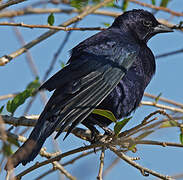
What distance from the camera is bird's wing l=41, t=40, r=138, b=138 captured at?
3.46 m

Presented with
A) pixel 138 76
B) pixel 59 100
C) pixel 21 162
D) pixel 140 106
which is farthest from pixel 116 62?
pixel 21 162

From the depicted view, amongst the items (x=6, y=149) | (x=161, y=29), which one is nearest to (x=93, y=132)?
(x=161, y=29)

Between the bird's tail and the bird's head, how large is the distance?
211 centimetres

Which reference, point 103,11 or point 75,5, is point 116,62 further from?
point 103,11

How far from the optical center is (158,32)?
5.07 meters

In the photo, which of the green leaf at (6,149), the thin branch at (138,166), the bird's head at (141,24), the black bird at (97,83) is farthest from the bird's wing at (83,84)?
the green leaf at (6,149)

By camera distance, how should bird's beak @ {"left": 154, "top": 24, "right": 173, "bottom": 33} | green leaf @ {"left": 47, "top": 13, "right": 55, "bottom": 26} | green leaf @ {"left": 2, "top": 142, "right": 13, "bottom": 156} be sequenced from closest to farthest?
green leaf @ {"left": 2, "top": 142, "right": 13, "bottom": 156}
green leaf @ {"left": 47, "top": 13, "right": 55, "bottom": 26}
bird's beak @ {"left": 154, "top": 24, "right": 173, "bottom": 33}

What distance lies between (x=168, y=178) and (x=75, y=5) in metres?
2.00

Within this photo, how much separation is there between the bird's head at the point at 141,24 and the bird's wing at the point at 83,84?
0.81m

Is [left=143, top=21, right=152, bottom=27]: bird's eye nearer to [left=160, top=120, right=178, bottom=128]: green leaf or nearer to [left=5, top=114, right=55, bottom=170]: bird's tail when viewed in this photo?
[left=5, top=114, right=55, bottom=170]: bird's tail

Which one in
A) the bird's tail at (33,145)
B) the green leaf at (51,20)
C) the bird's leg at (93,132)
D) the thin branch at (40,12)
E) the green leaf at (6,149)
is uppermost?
the green leaf at (6,149)

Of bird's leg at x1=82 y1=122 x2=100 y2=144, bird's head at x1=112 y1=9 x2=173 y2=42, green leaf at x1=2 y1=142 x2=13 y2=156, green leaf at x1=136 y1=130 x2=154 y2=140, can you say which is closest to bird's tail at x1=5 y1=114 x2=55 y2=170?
bird's leg at x1=82 y1=122 x2=100 y2=144

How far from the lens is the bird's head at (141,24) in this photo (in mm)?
5117

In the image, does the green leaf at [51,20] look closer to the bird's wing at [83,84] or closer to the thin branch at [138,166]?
the bird's wing at [83,84]
